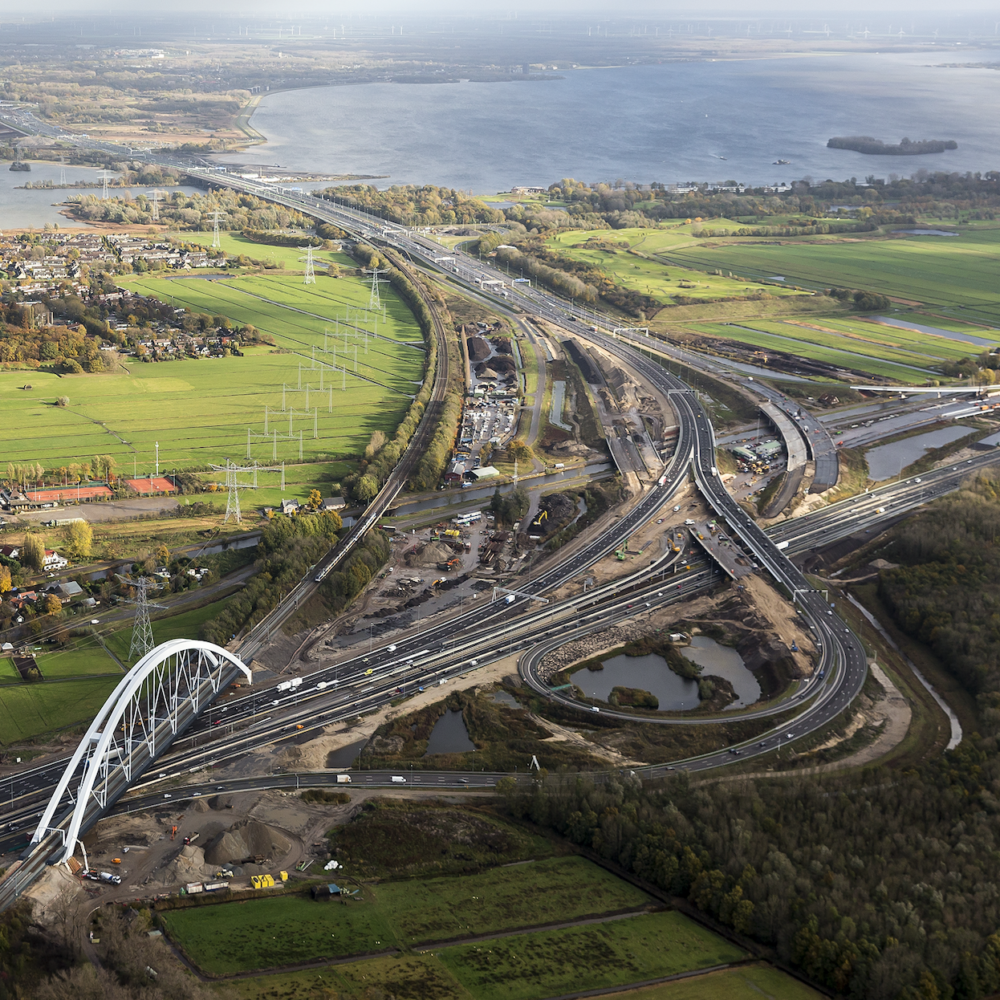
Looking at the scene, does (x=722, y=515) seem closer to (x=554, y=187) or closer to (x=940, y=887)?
(x=940, y=887)

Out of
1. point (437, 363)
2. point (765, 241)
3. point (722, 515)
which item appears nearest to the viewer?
point (722, 515)

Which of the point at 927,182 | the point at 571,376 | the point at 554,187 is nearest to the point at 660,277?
the point at 571,376

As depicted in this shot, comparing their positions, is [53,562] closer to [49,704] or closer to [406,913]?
[49,704]

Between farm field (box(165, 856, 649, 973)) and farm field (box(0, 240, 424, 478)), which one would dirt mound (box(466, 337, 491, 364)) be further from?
farm field (box(165, 856, 649, 973))

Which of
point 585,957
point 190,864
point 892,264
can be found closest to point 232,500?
point 190,864

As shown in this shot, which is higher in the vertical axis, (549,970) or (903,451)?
(903,451)

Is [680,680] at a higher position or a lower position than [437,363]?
A: lower

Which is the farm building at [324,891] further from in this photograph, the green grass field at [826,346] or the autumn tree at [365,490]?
the green grass field at [826,346]
